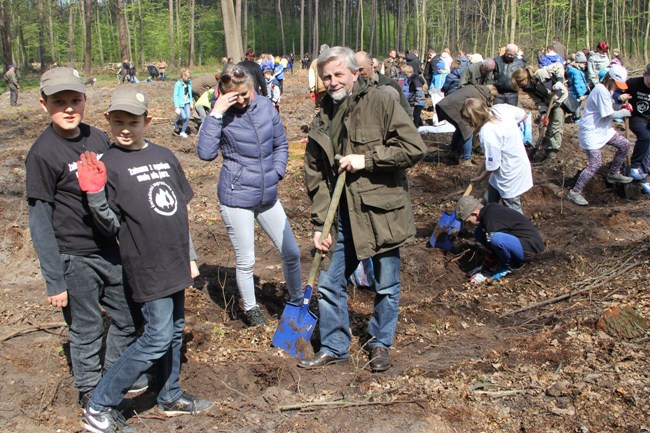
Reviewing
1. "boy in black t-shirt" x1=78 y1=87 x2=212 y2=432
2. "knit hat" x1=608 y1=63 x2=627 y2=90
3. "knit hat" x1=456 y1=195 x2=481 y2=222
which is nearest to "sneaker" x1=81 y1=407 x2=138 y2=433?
"boy in black t-shirt" x1=78 y1=87 x2=212 y2=432

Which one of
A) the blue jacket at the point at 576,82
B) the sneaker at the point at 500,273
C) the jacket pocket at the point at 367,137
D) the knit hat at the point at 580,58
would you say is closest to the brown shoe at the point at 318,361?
the jacket pocket at the point at 367,137

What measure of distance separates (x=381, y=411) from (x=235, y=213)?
181cm

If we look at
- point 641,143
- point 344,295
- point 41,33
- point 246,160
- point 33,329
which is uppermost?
point 41,33

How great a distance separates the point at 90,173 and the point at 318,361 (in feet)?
6.26

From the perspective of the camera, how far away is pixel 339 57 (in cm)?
346

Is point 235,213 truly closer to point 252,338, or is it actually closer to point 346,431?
point 252,338

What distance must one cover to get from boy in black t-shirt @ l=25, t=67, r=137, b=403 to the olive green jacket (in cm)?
140

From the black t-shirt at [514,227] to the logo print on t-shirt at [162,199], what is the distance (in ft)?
11.4

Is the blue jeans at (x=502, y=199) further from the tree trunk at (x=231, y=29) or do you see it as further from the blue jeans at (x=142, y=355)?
the tree trunk at (x=231, y=29)

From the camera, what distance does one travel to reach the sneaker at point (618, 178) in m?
8.56

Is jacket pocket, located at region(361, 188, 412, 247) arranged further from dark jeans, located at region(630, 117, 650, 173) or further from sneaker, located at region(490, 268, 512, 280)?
dark jeans, located at region(630, 117, 650, 173)

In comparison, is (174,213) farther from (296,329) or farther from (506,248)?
(506,248)

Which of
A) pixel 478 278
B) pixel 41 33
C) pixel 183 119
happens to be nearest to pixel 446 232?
pixel 478 278

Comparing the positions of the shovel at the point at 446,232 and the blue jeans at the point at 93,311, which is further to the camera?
the shovel at the point at 446,232
